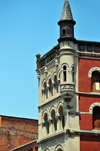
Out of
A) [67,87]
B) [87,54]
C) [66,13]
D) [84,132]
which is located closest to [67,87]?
[67,87]

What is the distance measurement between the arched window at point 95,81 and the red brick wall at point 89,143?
4927 mm

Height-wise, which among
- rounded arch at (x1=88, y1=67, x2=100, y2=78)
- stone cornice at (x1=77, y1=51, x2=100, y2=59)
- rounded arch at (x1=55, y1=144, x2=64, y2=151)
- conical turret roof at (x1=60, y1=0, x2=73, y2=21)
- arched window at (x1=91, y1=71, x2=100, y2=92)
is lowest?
rounded arch at (x1=55, y1=144, x2=64, y2=151)

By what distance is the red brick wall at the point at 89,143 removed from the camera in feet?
160

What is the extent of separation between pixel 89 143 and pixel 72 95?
4786 mm

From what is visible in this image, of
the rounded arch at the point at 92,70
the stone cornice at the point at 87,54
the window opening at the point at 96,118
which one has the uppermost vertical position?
the stone cornice at the point at 87,54

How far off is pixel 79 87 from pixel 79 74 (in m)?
1.31

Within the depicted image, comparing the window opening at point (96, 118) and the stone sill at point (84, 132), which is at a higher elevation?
the window opening at point (96, 118)

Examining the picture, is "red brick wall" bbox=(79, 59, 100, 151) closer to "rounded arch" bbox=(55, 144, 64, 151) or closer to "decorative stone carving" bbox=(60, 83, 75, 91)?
"decorative stone carving" bbox=(60, 83, 75, 91)

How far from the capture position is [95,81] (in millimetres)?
51375

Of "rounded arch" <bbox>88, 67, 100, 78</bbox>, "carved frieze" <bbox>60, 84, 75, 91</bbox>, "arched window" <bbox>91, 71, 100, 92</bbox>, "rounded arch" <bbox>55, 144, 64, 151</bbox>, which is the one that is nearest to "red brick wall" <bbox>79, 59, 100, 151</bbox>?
"rounded arch" <bbox>88, 67, 100, 78</bbox>

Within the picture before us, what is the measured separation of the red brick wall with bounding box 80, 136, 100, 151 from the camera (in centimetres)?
4872

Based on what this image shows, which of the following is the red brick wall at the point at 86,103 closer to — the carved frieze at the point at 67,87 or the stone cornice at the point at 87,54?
the stone cornice at the point at 87,54

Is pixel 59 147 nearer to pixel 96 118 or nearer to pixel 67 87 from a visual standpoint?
pixel 96 118

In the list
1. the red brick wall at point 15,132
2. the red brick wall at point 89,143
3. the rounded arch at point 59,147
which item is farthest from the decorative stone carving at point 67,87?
the red brick wall at point 15,132
